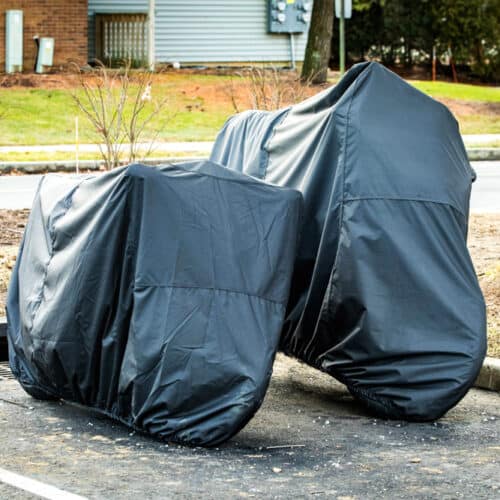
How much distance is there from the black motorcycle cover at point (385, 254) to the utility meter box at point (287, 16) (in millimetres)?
27671

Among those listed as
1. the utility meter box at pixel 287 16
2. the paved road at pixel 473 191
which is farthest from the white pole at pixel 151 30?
the paved road at pixel 473 191

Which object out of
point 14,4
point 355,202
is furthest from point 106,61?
point 355,202

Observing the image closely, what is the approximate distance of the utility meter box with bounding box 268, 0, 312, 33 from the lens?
33.6m

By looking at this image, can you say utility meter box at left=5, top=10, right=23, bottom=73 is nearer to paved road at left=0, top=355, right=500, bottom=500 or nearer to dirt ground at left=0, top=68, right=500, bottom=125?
dirt ground at left=0, top=68, right=500, bottom=125

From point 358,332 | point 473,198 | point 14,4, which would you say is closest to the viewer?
point 358,332

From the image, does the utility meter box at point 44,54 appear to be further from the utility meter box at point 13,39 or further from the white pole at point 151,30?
the white pole at point 151,30

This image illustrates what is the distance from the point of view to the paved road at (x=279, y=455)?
15.9 ft

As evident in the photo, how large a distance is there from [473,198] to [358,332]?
9.66 metres

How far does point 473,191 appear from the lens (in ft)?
52.7

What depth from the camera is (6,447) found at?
213 inches

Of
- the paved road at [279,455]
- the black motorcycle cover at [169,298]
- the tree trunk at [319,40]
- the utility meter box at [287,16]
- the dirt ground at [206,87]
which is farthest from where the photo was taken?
the utility meter box at [287,16]

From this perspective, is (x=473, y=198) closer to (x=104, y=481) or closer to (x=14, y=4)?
(x=104, y=481)

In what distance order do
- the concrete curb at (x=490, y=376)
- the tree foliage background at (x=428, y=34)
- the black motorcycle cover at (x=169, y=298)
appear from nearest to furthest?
the black motorcycle cover at (x=169, y=298) → the concrete curb at (x=490, y=376) → the tree foliage background at (x=428, y=34)

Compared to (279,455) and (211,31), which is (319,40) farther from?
(279,455)
